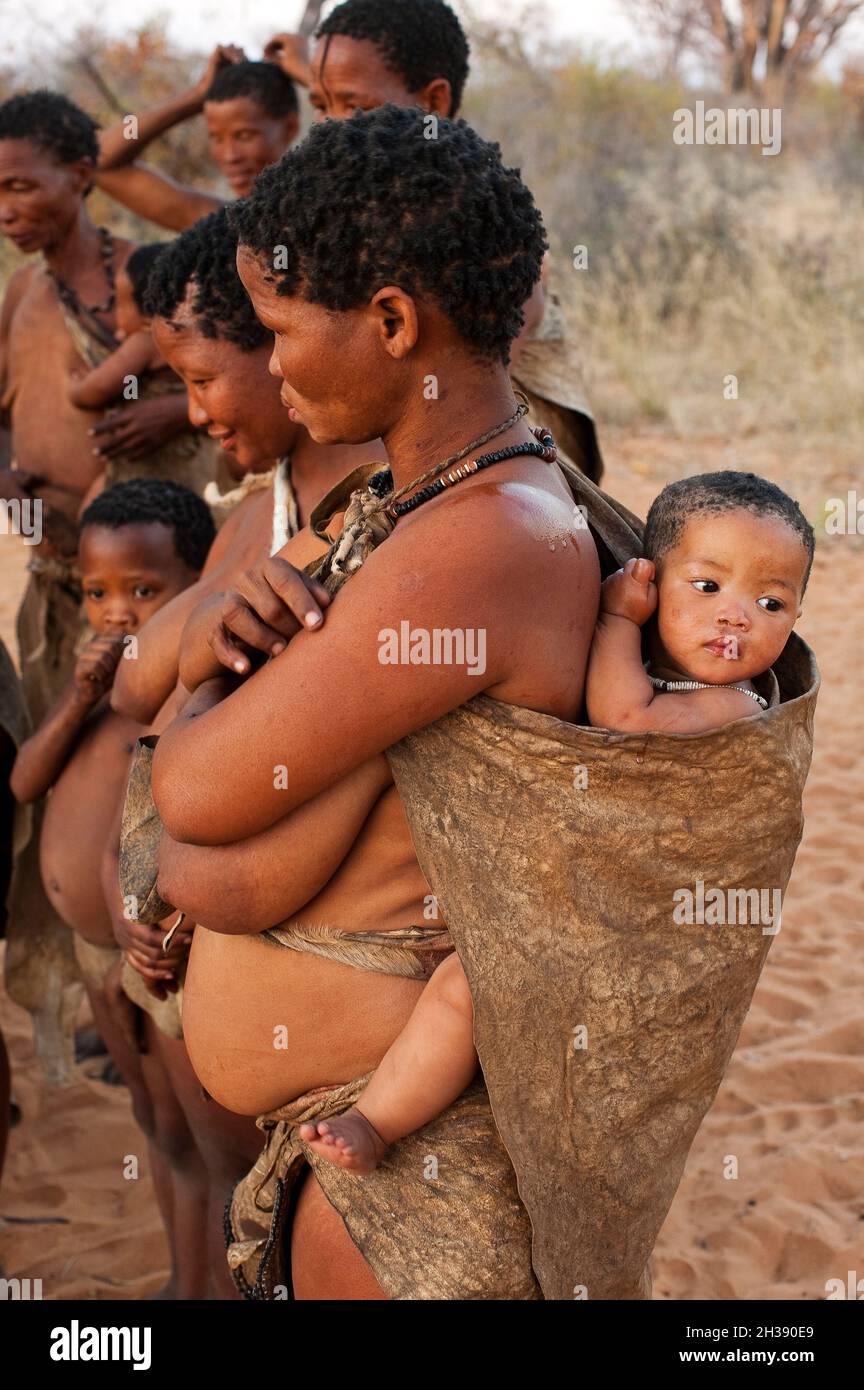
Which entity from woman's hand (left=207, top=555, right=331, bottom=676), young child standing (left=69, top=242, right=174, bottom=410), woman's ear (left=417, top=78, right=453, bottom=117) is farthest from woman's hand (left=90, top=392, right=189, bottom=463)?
woman's hand (left=207, top=555, right=331, bottom=676)

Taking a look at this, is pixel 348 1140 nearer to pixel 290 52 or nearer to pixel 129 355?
pixel 129 355

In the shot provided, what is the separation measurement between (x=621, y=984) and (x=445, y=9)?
2.93m

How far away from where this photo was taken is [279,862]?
186cm

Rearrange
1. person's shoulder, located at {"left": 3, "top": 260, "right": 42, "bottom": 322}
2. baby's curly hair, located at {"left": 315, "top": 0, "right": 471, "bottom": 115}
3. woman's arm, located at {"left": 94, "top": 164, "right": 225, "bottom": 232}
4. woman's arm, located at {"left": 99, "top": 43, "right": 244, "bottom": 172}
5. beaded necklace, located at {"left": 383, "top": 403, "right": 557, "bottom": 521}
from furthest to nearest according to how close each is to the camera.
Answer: woman's arm, located at {"left": 94, "top": 164, "right": 225, "bottom": 232} < woman's arm, located at {"left": 99, "top": 43, "right": 244, "bottom": 172} < person's shoulder, located at {"left": 3, "top": 260, "right": 42, "bottom": 322} < baby's curly hair, located at {"left": 315, "top": 0, "right": 471, "bottom": 115} < beaded necklace, located at {"left": 383, "top": 403, "right": 557, "bottom": 521}

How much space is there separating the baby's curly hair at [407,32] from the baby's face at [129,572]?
1398 millimetres

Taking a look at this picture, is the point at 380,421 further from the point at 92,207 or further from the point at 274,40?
the point at 92,207

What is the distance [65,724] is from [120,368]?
132cm

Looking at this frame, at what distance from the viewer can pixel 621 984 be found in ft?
5.90

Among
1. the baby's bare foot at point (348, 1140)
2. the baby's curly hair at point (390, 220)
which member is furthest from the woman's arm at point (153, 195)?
the baby's bare foot at point (348, 1140)

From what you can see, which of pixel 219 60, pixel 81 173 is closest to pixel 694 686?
pixel 81 173

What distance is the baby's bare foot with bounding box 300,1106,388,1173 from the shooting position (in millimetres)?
1907

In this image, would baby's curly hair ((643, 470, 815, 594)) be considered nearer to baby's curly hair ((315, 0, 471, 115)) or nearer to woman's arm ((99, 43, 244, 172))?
baby's curly hair ((315, 0, 471, 115))

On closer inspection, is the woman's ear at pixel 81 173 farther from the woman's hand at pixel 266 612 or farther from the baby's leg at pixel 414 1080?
the baby's leg at pixel 414 1080

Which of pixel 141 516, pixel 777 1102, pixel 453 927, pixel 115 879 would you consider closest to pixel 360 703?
pixel 453 927
